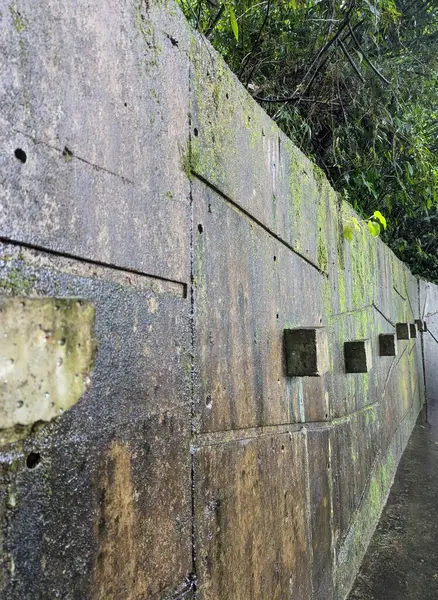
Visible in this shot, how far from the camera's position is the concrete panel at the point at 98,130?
1068 millimetres

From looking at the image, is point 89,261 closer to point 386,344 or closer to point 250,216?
point 250,216

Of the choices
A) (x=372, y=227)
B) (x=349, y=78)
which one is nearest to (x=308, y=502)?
(x=372, y=227)

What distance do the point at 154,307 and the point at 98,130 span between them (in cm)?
52

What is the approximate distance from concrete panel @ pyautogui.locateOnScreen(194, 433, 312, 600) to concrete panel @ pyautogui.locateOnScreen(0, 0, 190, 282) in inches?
30.0

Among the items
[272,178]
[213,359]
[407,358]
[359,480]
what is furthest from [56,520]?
[407,358]

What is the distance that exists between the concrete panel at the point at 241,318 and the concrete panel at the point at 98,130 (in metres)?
0.18

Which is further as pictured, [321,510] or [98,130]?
[321,510]

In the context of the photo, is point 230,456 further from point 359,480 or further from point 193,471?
point 359,480

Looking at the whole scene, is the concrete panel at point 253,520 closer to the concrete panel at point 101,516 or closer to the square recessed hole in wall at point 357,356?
the concrete panel at point 101,516

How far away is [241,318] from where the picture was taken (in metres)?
2.09

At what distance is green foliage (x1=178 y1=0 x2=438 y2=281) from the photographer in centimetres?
429

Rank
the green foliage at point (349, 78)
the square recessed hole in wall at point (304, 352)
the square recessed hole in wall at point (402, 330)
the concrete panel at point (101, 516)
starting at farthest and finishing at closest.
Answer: the square recessed hole in wall at point (402, 330) → the green foliage at point (349, 78) → the square recessed hole in wall at point (304, 352) → the concrete panel at point (101, 516)

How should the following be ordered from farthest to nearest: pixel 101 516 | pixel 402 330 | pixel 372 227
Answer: pixel 402 330
pixel 372 227
pixel 101 516

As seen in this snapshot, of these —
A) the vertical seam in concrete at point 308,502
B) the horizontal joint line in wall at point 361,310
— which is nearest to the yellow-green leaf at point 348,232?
the horizontal joint line in wall at point 361,310
